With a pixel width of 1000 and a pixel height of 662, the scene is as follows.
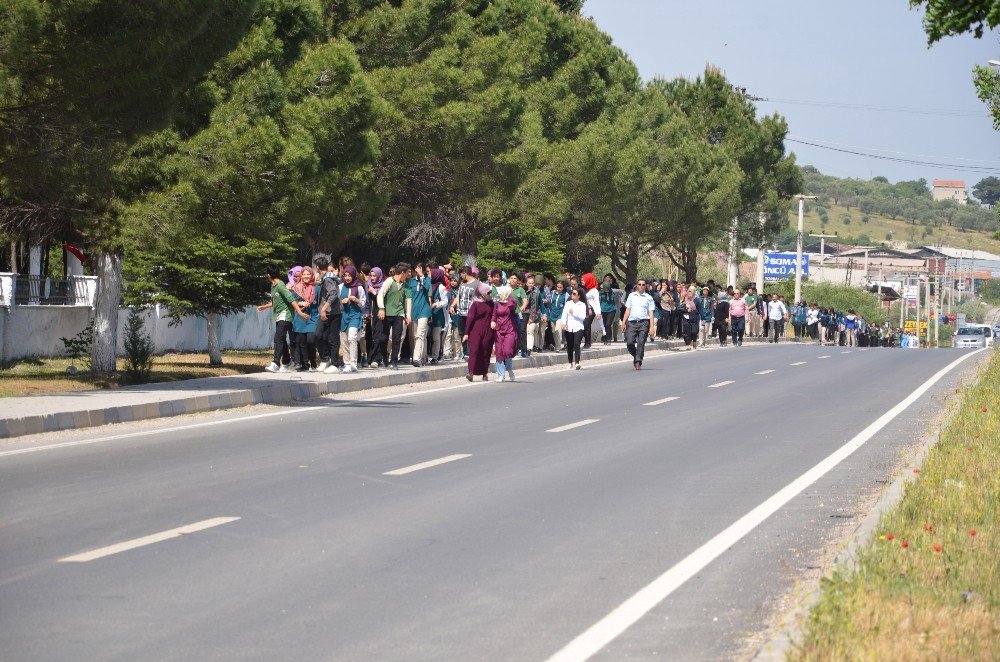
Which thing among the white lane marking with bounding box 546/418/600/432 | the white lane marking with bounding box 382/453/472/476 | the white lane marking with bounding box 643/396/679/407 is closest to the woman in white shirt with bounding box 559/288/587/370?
the white lane marking with bounding box 643/396/679/407

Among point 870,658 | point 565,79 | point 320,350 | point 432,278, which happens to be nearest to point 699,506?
point 870,658

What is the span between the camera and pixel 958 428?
15219mm

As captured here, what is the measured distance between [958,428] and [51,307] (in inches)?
745

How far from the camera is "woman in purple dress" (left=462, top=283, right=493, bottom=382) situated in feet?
87.5

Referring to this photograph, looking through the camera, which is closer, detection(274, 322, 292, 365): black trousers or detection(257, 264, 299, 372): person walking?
detection(257, 264, 299, 372): person walking

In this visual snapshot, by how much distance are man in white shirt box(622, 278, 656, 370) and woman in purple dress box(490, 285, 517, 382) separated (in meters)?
4.53

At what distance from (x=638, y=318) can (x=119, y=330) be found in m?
10.7

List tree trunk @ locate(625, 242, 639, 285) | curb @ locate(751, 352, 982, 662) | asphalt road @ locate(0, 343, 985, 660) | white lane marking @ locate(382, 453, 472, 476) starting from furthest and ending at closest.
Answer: tree trunk @ locate(625, 242, 639, 285) < white lane marking @ locate(382, 453, 472, 476) < asphalt road @ locate(0, 343, 985, 660) < curb @ locate(751, 352, 982, 662)

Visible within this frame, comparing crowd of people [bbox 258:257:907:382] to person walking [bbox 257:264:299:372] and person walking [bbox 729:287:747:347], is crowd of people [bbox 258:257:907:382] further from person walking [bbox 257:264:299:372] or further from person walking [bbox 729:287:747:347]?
person walking [bbox 729:287:747:347]

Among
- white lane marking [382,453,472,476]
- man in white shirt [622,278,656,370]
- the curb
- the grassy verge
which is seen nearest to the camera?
the grassy verge

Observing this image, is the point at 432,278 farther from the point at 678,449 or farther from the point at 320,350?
the point at 678,449

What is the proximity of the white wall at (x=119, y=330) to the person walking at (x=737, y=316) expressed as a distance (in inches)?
677

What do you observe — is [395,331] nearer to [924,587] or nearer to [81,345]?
[81,345]

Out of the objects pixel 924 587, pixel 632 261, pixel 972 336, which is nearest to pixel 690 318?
pixel 632 261
